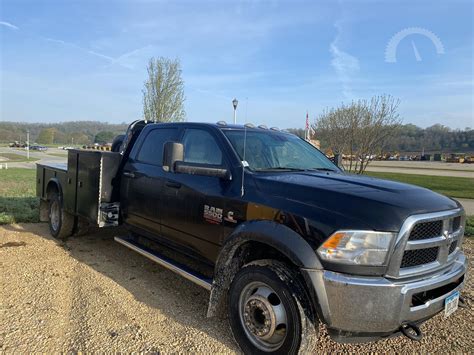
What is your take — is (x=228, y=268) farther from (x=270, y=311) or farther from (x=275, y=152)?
(x=275, y=152)

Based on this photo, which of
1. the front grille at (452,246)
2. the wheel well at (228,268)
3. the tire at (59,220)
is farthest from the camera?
the tire at (59,220)

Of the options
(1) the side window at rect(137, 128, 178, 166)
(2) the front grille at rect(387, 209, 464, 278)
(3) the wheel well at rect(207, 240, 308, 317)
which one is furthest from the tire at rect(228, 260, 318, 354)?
(1) the side window at rect(137, 128, 178, 166)

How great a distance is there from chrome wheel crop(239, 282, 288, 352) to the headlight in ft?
2.06

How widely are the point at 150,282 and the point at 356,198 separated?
2884 millimetres

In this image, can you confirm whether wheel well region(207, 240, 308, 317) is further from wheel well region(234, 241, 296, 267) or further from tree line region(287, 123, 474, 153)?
tree line region(287, 123, 474, 153)

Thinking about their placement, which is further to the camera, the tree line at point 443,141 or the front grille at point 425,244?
the tree line at point 443,141

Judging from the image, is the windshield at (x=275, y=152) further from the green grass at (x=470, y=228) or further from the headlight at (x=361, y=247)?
the green grass at (x=470, y=228)

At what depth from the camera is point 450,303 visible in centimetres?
293

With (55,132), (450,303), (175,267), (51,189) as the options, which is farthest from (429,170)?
(55,132)

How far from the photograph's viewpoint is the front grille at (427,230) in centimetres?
268

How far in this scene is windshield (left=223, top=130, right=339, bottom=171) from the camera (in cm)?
374

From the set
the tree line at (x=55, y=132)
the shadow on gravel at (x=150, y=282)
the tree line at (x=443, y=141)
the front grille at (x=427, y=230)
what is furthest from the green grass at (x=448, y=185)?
the tree line at (x=55, y=132)

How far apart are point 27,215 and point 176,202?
5461 mm

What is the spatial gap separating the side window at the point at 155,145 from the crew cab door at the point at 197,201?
0.34 meters
